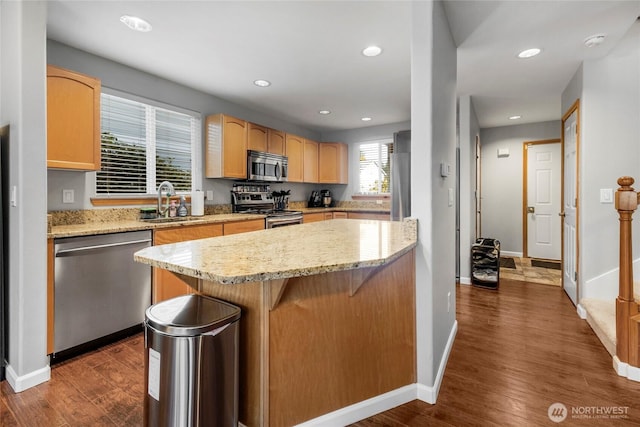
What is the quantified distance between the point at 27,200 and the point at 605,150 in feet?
14.9

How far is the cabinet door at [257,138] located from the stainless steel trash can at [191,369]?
10.7 ft

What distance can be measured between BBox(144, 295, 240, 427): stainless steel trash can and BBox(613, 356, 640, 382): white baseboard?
95.4 inches

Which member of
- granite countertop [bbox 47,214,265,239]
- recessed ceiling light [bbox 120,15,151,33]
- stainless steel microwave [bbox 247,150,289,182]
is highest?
recessed ceiling light [bbox 120,15,151,33]

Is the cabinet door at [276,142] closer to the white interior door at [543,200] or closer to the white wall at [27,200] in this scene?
the white wall at [27,200]

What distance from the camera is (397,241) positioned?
1.75 meters

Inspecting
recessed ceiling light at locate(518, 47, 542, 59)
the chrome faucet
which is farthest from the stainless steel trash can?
recessed ceiling light at locate(518, 47, 542, 59)

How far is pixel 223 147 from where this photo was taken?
384 centimetres

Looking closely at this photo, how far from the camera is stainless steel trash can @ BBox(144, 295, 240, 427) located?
1.19 meters

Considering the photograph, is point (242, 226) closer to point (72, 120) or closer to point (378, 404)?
point (72, 120)

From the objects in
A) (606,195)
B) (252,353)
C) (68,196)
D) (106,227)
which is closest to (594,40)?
(606,195)

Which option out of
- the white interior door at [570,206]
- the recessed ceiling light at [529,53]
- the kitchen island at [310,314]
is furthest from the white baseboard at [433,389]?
the recessed ceiling light at [529,53]

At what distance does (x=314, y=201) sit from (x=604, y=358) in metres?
4.57

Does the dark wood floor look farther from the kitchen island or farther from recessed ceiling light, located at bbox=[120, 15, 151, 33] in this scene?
recessed ceiling light, located at bbox=[120, 15, 151, 33]

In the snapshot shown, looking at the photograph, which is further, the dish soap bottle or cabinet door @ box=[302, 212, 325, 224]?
cabinet door @ box=[302, 212, 325, 224]
